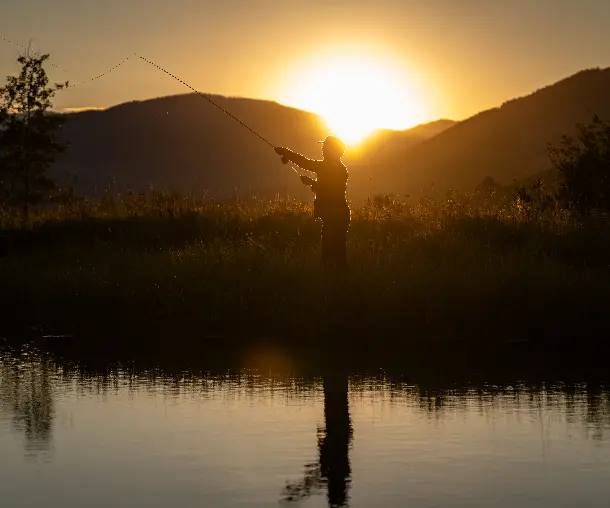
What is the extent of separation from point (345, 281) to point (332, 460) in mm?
7418

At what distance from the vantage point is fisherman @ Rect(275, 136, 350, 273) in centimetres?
1608

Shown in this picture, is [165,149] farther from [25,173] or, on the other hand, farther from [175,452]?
[175,452]

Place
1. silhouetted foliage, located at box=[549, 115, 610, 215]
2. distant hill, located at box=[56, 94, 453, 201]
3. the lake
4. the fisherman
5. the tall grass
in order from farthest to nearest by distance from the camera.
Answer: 1. distant hill, located at box=[56, 94, 453, 201]
2. silhouetted foliage, located at box=[549, 115, 610, 215]
3. the fisherman
4. the tall grass
5. the lake

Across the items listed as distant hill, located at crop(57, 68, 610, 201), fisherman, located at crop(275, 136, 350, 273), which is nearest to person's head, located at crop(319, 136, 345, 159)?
fisherman, located at crop(275, 136, 350, 273)

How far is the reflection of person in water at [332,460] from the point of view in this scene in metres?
7.71

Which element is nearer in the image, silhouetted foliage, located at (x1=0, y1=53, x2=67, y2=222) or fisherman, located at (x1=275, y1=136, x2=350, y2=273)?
fisherman, located at (x1=275, y1=136, x2=350, y2=273)

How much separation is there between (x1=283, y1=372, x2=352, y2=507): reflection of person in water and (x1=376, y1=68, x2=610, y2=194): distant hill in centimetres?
10560

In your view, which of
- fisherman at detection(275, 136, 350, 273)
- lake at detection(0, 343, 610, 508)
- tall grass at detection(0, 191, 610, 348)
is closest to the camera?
lake at detection(0, 343, 610, 508)

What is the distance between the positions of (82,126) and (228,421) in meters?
151

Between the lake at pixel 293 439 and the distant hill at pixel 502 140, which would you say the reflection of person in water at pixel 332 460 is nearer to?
the lake at pixel 293 439

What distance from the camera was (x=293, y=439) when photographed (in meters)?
9.46

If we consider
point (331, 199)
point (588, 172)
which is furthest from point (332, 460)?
point (588, 172)

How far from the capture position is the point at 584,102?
126812 millimetres

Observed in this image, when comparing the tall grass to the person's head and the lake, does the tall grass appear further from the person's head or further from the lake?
the lake
